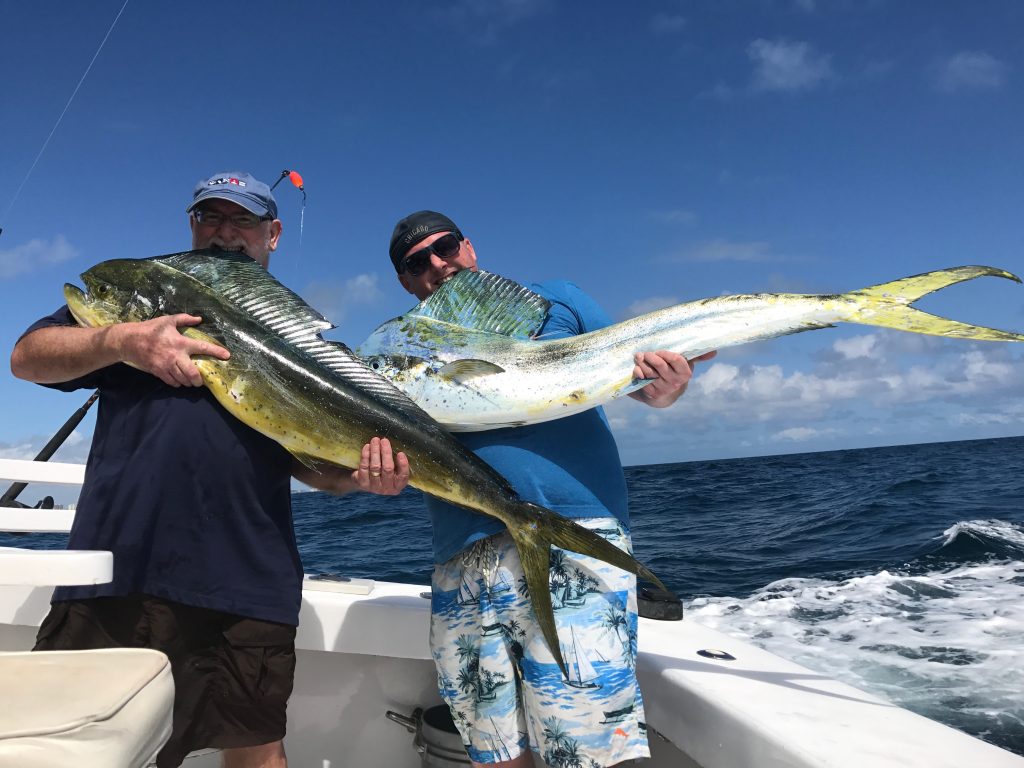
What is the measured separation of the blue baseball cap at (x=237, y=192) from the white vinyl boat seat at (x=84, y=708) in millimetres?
1320

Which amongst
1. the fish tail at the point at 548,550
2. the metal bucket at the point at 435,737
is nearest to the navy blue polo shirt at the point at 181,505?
the fish tail at the point at 548,550

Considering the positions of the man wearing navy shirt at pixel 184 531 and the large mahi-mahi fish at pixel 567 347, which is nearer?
the man wearing navy shirt at pixel 184 531

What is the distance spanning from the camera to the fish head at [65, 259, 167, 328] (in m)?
1.96

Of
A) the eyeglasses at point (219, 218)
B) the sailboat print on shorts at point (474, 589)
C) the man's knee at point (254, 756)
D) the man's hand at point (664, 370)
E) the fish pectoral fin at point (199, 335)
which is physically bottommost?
the man's knee at point (254, 756)

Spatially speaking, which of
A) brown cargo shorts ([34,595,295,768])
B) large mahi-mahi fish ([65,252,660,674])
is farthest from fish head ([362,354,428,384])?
brown cargo shorts ([34,595,295,768])

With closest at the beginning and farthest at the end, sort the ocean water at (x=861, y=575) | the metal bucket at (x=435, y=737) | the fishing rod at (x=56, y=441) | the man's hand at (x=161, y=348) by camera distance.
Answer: the man's hand at (x=161, y=348) → the metal bucket at (x=435, y=737) → the ocean water at (x=861, y=575) → the fishing rod at (x=56, y=441)

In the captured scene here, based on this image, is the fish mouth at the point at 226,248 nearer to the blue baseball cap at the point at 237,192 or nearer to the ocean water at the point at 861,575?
the blue baseball cap at the point at 237,192

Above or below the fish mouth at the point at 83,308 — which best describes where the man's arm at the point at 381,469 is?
below

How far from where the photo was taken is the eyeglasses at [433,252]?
8.13ft

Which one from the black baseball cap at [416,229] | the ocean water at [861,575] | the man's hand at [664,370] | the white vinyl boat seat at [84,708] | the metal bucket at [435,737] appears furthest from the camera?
the ocean water at [861,575]

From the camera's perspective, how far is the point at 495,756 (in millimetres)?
1995

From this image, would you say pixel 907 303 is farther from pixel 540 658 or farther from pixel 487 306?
pixel 540 658

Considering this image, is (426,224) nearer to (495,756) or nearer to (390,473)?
(390,473)

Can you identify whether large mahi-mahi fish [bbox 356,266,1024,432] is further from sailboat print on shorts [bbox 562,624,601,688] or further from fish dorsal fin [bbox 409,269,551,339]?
sailboat print on shorts [bbox 562,624,601,688]
